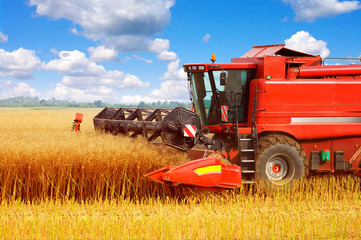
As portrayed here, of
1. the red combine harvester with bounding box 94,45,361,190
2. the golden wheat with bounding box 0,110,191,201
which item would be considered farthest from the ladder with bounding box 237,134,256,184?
the golden wheat with bounding box 0,110,191,201

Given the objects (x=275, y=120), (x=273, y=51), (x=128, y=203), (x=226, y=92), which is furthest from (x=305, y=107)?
(x=128, y=203)

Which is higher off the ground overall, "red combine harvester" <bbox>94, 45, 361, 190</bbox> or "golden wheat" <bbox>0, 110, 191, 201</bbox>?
"red combine harvester" <bbox>94, 45, 361, 190</bbox>

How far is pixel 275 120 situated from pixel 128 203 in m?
2.74

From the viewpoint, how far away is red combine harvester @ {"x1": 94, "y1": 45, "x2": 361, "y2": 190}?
5512 mm

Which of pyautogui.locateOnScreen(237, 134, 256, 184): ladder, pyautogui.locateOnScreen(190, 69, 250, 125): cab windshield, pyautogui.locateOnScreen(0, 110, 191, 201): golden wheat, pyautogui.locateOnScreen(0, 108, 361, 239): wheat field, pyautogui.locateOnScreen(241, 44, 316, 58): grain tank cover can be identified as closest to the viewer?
pyautogui.locateOnScreen(0, 108, 361, 239): wheat field

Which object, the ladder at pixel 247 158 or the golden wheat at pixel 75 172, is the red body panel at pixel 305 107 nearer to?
the ladder at pixel 247 158

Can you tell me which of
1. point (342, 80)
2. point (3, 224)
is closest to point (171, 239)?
point (3, 224)

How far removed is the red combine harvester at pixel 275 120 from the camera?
217 inches

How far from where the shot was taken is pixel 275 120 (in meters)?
5.79

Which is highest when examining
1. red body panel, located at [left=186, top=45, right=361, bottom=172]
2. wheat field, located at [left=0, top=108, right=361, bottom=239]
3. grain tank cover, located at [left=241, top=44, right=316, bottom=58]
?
grain tank cover, located at [left=241, top=44, right=316, bottom=58]

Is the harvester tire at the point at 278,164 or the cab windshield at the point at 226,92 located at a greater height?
the cab windshield at the point at 226,92

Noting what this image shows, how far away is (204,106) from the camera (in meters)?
6.41

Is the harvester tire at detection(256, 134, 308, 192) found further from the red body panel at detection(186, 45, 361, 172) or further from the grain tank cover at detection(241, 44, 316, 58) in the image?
the grain tank cover at detection(241, 44, 316, 58)

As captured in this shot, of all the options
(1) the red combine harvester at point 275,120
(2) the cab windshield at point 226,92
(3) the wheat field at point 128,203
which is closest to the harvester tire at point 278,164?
(1) the red combine harvester at point 275,120
